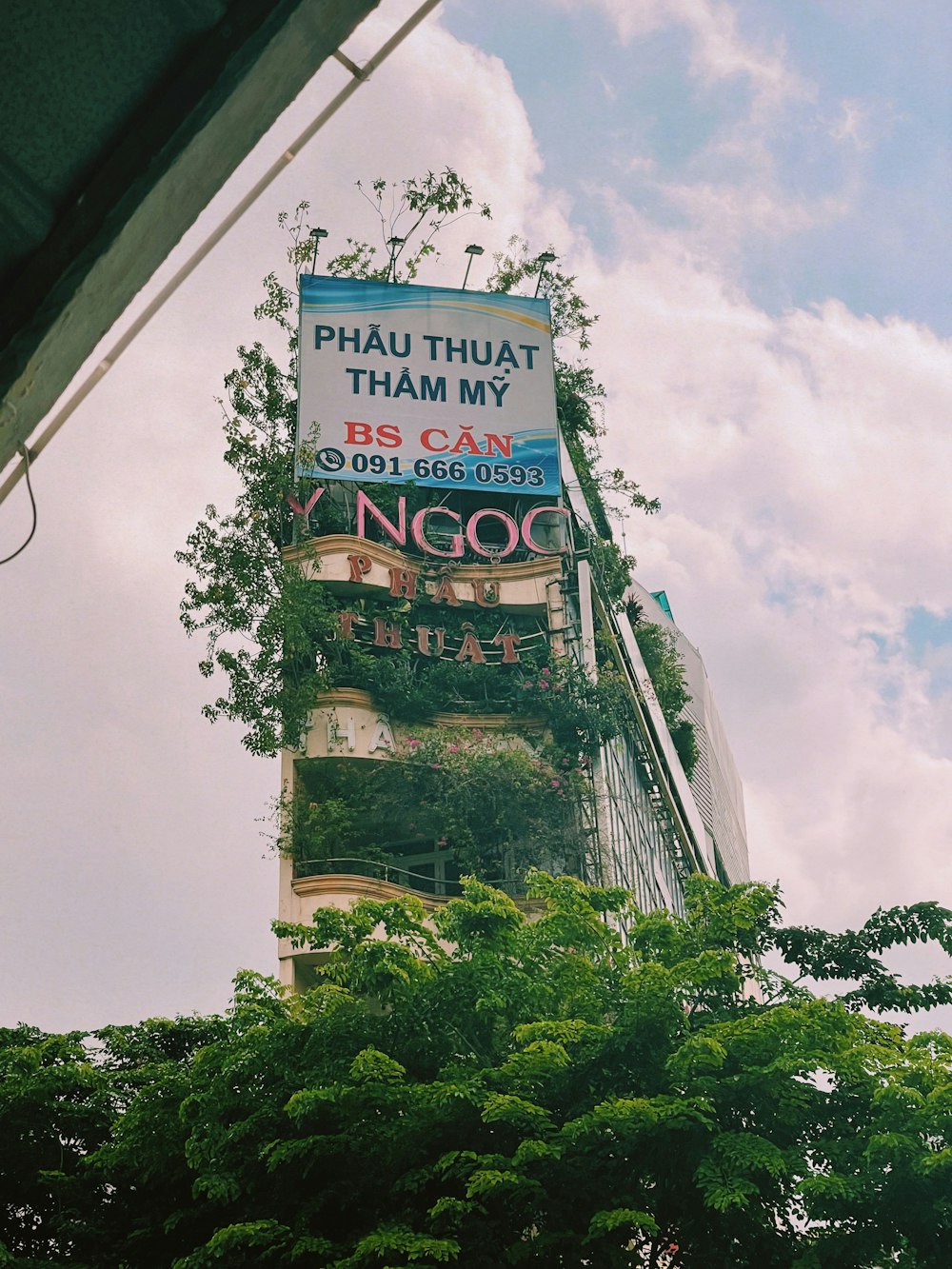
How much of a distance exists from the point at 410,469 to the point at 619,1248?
18905mm

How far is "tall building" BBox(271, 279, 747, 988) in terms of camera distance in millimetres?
24422

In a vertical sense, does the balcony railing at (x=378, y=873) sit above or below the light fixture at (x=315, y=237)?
below

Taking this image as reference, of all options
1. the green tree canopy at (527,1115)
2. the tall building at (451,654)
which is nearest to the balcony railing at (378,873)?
the tall building at (451,654)

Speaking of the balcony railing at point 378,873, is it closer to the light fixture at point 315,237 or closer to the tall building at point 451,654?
the tall building at point 451,654

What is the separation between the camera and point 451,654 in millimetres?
27281

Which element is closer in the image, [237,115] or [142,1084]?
[237,115]

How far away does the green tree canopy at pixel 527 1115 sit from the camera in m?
12.4

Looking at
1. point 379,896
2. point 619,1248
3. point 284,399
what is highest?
point 284,399

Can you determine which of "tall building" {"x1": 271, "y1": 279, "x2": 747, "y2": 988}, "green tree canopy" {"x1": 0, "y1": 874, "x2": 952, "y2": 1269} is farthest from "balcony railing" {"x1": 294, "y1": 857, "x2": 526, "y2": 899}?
"green tree canopy" {"x1": 0, "y1": 874, "x2": 952, "y2": 1269}

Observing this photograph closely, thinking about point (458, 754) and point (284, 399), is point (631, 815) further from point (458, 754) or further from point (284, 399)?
point (284, 399)

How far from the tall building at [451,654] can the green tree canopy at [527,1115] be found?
314 inches

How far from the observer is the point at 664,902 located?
33969 millimetres

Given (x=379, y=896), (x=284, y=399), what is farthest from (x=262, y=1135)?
(x=284, y=399)

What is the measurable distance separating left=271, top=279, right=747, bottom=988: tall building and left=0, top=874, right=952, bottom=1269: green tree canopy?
798 centimetres
